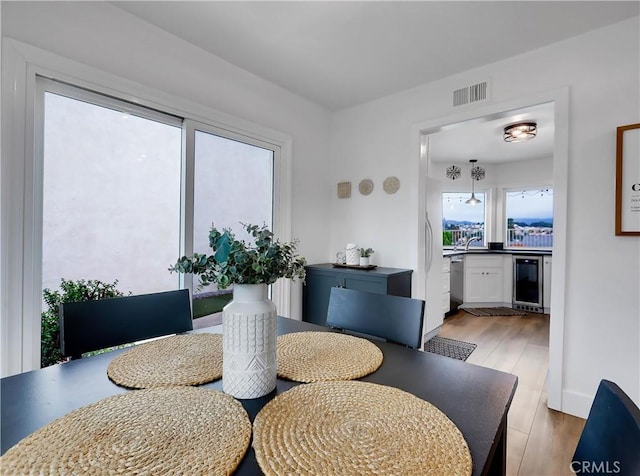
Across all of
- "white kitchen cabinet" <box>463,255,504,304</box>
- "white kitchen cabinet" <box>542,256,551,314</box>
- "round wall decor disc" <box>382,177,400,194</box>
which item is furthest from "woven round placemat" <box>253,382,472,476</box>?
"white kitchen cabinet" <box>542,256,551,314</box>

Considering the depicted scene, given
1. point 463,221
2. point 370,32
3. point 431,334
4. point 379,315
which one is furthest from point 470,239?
point 379,315

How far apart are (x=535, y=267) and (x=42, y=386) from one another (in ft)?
18.8

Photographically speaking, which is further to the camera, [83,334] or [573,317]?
[573,317]

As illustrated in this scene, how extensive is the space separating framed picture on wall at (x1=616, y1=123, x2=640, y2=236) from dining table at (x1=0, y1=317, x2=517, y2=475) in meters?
1.69

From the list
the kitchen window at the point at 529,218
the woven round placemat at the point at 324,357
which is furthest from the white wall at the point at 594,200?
the kitchen window at the point at 529,218

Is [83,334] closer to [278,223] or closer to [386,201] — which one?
[278,223]

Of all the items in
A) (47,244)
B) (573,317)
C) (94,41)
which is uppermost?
(94,41)

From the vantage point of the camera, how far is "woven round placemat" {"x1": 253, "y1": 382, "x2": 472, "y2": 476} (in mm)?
598

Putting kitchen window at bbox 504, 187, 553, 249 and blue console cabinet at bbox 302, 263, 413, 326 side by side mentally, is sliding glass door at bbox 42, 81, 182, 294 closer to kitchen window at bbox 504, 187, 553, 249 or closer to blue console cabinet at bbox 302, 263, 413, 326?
blue console cabinet at bbox 302, 263, 413, 326

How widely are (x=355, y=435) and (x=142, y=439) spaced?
1.49 ft

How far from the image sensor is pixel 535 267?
4859mm

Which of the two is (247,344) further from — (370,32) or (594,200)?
(594,200)

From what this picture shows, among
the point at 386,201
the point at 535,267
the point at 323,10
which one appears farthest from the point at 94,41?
the point at 535,267

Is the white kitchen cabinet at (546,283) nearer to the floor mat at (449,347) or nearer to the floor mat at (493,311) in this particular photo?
the floor mat at (493,311)
